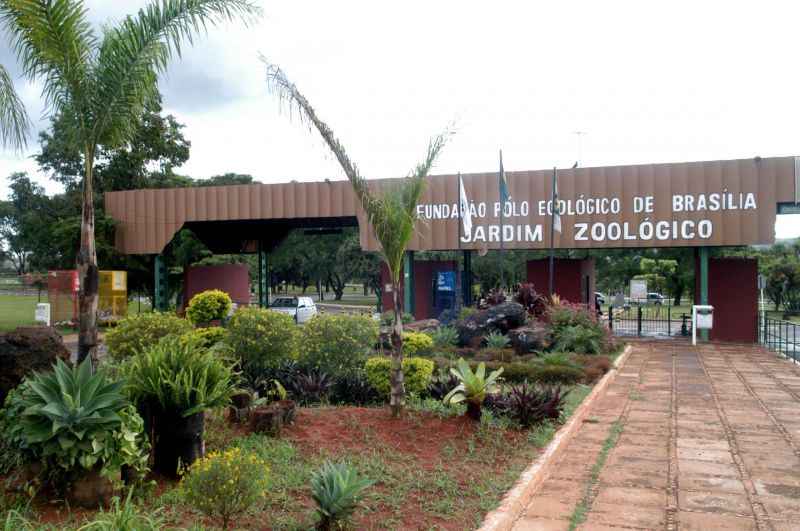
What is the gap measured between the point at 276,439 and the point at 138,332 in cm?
494

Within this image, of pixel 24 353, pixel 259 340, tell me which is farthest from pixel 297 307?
pixel 24 353

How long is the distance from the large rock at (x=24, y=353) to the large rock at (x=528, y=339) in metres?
11.3

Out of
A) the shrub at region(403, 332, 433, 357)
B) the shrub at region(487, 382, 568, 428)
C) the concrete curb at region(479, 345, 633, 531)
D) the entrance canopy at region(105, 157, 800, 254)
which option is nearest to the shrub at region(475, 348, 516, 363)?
the shrub at region(403, 332, 433, 357)

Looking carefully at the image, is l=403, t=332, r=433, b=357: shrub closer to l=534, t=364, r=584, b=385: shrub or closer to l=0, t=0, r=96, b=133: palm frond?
l=534, t=364, r=584, b=385: shrub

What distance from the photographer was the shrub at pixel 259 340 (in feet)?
35.2

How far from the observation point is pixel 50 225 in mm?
33781

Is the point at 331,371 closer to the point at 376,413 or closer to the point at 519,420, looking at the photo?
the point at 376,413

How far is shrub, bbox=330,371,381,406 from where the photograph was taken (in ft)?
32.7

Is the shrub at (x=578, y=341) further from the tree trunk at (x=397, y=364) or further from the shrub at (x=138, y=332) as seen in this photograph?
the shrub at (x=138, y=332)

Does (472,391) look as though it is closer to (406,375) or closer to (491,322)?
(406,375)

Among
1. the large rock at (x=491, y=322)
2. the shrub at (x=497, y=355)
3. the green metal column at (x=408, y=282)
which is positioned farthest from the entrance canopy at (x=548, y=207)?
the shrub at (x=497, y=355)

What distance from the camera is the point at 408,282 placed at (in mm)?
25609

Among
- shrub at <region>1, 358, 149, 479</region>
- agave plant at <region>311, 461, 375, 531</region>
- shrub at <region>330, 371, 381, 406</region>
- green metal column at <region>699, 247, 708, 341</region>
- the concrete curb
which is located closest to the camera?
agave plant at <region>311, 461, 375, 531</region>

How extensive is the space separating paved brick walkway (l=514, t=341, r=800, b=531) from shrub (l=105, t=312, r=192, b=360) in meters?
6.41
